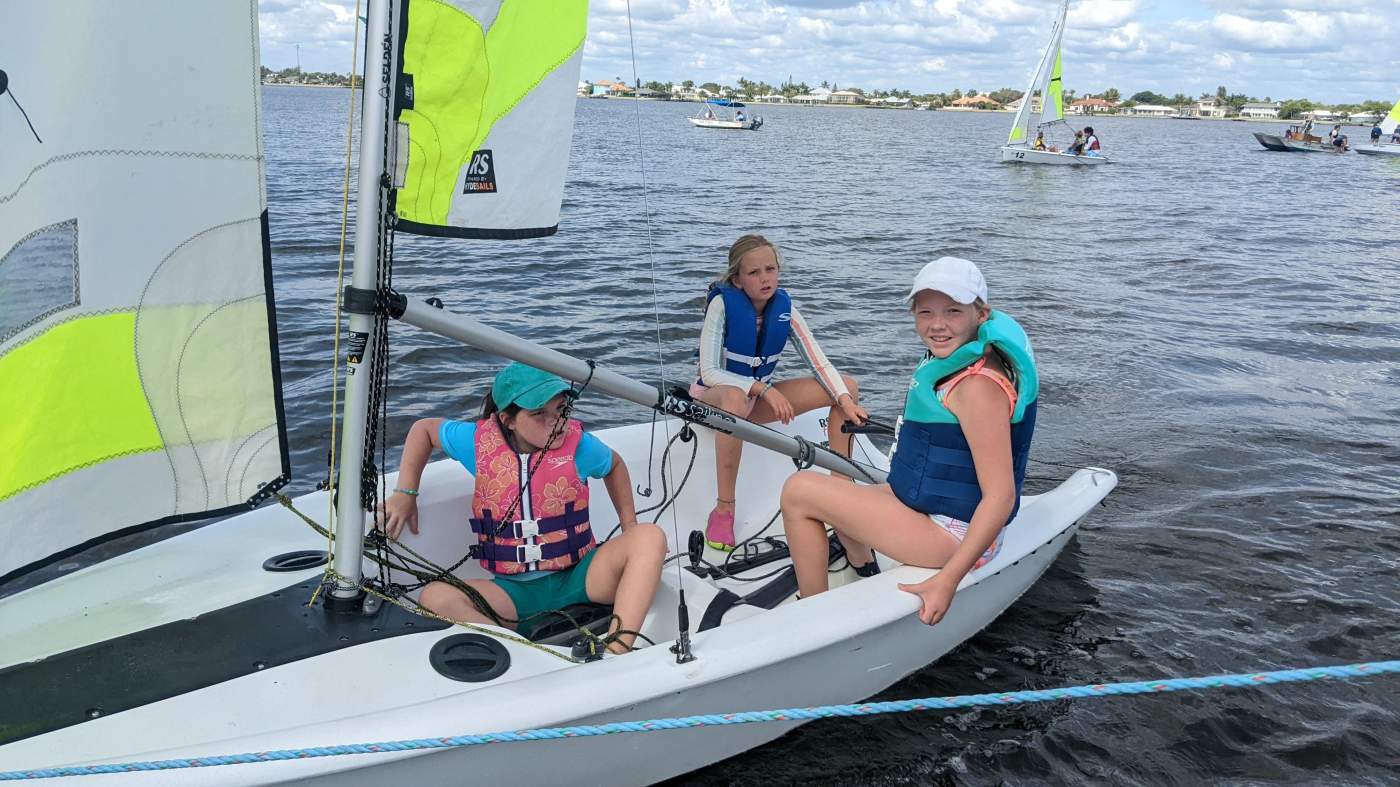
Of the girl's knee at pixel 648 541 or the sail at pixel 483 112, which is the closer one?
the sail at pixel 483 112

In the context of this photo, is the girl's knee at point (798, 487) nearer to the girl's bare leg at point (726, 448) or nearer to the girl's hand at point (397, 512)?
the girl's bare leg at point (726, 448)

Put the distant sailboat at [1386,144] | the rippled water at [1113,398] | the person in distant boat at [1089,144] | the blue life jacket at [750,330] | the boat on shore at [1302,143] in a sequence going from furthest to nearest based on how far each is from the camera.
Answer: the boat on shore at [1302,143] → the distant sailboat at [1386,144] → the person in distant boat at [1089,144] → the blue life jacket at [750,330] → the rippled water at [1113,398]

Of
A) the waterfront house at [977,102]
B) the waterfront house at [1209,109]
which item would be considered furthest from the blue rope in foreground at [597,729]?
the waterfront house at [1209,109]

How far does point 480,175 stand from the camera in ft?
8.14

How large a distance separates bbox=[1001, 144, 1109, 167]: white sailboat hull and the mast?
2859 centimetres

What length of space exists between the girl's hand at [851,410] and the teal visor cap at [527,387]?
4.61ft

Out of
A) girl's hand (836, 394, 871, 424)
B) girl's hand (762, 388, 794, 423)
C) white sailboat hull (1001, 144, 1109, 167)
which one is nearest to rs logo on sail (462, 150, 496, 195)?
girl's hand (762, 388, 794, 423)

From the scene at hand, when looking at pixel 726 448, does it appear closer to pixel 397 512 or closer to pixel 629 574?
pixel 629 574

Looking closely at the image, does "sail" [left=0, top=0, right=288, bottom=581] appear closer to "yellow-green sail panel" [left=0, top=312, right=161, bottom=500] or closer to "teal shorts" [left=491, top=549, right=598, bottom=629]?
"yellow-green sail panel" [left=0, top=312, right=161, bottom=500]

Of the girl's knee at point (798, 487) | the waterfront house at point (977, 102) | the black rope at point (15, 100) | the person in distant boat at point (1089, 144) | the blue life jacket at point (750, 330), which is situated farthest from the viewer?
the waterfront house at point (977, 102)

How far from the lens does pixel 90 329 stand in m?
2.17

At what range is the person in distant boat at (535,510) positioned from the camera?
297 cm

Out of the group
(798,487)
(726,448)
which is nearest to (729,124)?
(726,448)

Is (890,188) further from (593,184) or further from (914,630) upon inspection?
(914,630)
